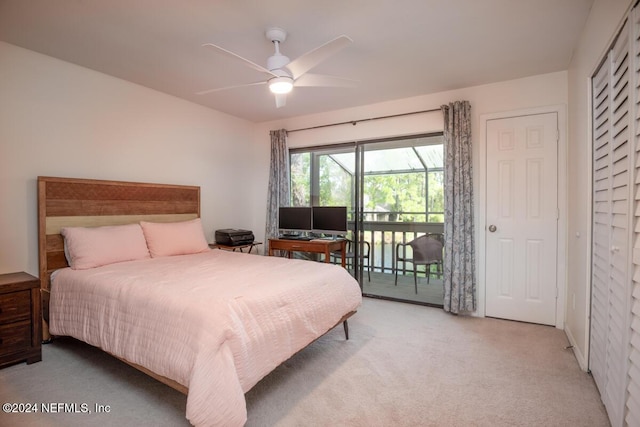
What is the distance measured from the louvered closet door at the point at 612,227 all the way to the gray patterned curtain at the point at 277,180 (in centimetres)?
341

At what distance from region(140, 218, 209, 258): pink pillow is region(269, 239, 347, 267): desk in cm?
99

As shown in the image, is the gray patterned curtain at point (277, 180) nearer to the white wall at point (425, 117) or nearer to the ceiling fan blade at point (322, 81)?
the white wall at point (425, 117)

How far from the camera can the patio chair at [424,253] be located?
3.79 metres

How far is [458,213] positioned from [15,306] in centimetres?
393

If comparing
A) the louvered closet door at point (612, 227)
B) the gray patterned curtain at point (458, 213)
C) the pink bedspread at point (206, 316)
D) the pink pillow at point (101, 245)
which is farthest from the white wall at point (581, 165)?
the pink pillow at point (101, 245)

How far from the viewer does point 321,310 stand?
7.26ft

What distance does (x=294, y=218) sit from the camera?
4375mm

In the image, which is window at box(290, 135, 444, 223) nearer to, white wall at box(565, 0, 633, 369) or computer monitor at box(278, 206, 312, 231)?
computer monitor at box(278, 206, 312, 231)

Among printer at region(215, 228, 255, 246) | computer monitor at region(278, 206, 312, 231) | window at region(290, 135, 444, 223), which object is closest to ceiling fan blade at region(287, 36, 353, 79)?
window at region(290, 135, 444, 223)

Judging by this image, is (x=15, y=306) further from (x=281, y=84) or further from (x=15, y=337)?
(x=281, y=84)

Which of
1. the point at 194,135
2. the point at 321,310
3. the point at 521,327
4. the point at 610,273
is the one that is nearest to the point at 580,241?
the point at 610,273

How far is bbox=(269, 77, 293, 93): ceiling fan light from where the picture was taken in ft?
7.42

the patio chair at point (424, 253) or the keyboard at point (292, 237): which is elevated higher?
the keyboard at point (292, 237)

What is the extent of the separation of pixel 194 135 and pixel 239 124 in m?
0.85
